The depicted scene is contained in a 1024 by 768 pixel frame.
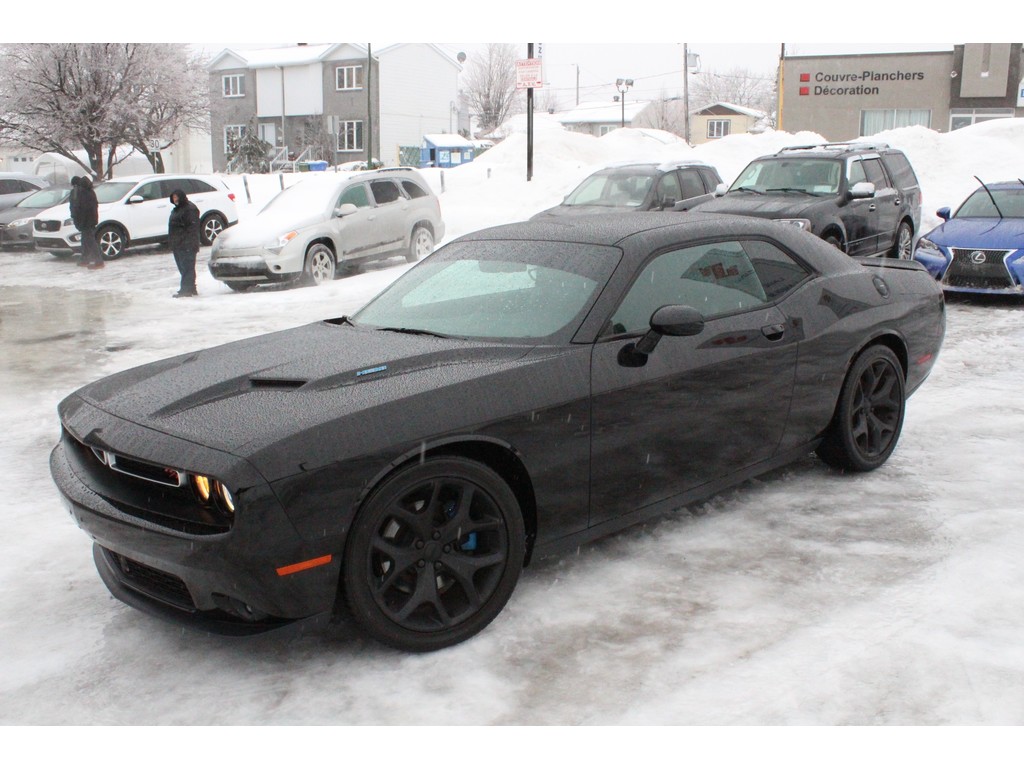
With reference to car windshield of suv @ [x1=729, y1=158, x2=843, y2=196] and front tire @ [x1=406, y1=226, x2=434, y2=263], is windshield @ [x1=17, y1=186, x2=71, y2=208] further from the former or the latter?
car windshield of suv @ [x1=729, y1=158, x2=843, y2=196]

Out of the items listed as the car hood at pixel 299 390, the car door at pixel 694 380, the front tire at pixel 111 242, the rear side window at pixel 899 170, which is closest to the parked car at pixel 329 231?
the front tire at pixel 111 242

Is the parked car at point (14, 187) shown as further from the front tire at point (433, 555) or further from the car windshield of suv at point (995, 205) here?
the front tire at point (433, 555)

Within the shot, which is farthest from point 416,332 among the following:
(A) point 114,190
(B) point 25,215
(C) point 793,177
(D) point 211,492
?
(B) point 25,215

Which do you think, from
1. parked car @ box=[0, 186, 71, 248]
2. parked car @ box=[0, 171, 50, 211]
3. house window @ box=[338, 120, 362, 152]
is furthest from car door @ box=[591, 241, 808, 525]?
house window @ box=[338, 120, 362, 152]

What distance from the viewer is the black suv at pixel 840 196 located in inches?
478

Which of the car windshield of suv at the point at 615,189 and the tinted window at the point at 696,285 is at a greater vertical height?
the car windshield of suv at the point at 615,189

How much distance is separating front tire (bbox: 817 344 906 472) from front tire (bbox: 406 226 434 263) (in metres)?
11.3

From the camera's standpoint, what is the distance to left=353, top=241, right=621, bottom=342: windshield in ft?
14.1

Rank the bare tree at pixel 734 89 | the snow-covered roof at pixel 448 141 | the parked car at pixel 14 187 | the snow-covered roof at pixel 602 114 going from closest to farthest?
the parked car at pixel 14 187 < the snow-covered roof at pixel 448 141 < the snow-covered roof at pixel 602 114 < the bare tree at pixel 734 89

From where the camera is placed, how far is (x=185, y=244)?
14148 millimetres

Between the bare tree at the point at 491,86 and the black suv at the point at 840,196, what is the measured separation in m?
59.9

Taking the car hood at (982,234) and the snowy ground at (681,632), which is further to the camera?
the car hood at (982,234)
